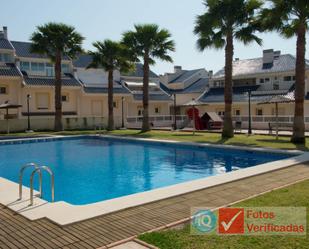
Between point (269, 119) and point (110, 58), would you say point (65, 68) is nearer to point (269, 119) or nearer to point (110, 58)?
point (110, 58)

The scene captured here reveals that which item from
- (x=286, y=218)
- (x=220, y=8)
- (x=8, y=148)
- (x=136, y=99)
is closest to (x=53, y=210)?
(x=286, y=218)

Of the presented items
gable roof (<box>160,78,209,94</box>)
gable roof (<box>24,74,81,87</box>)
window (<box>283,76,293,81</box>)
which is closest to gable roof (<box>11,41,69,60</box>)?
gable roof (<box>24,74,81,87</box>)

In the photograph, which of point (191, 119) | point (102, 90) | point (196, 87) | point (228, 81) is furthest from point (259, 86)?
point (102, 90)

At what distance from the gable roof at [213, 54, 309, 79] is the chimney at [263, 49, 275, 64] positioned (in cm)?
49

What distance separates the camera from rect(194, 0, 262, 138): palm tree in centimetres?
2273

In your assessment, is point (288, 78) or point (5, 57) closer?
point (5, 57)

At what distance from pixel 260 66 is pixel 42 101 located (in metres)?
25.7

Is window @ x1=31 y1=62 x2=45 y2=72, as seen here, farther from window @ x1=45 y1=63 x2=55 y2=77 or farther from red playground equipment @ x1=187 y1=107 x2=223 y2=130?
red playground equipment @ x1=187 y1=107 x2=223 y2=130

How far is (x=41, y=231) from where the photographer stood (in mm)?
5883

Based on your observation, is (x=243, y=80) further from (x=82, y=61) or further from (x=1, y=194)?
(x=1, y=194)

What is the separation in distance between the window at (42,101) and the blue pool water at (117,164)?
13671mm

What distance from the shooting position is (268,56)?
4153 centimetres

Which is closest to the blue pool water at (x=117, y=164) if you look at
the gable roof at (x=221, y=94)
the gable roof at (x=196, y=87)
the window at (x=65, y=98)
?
the window at (x=65, y=98)

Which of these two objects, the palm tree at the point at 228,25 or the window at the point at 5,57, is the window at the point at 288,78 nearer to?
the palm tree at the point at 228,25
